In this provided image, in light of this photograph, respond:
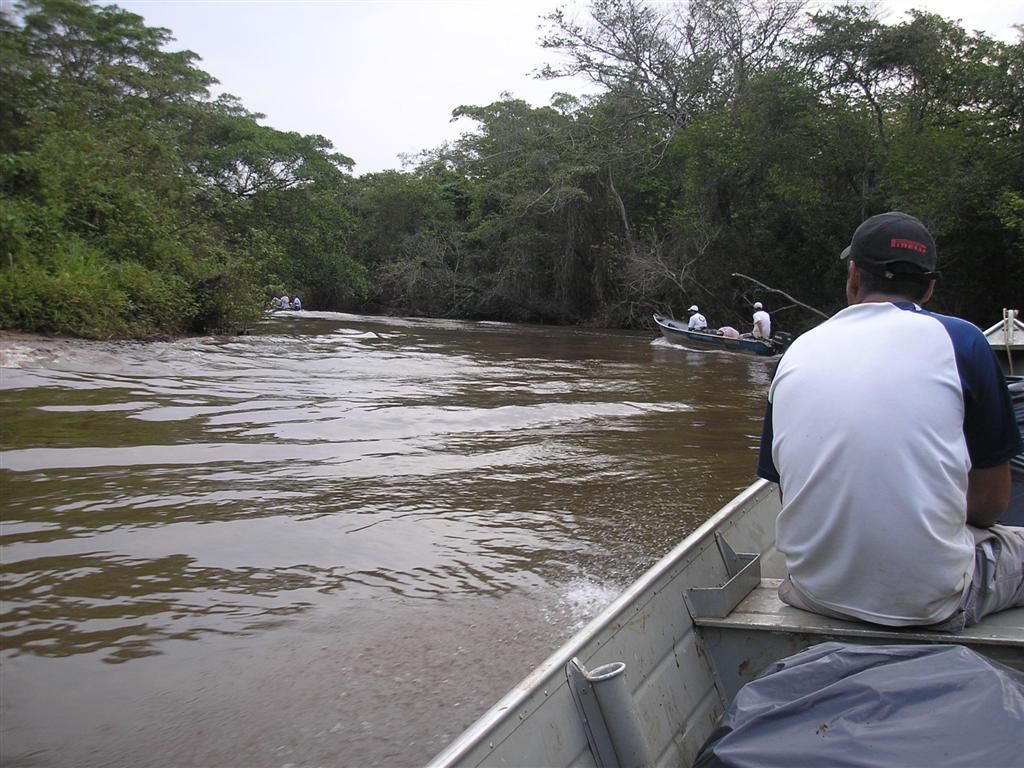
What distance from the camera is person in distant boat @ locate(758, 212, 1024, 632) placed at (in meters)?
1.96

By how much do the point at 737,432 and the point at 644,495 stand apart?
2.94 m

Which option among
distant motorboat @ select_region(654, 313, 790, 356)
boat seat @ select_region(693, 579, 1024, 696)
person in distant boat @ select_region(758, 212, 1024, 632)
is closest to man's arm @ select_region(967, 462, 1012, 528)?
person in distant boat @ select_region(758, 212, 1024, 632)

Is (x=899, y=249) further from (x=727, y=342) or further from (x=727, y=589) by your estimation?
(x=727, y=342)

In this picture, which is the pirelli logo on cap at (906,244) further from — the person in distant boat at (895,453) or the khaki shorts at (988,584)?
the khaki shorts at (988,584)

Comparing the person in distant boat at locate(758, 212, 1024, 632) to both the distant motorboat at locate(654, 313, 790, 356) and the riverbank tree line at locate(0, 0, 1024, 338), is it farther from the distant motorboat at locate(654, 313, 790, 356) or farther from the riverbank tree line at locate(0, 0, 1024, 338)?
the distant motorboat at locate(654, 313, 790, 356)

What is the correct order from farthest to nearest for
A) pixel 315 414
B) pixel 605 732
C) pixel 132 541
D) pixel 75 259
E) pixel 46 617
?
pixel 75 259, pixel 315 414, pixel 132 541, pixel 46 617, pixel 605 732

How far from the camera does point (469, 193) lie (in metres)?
37.4

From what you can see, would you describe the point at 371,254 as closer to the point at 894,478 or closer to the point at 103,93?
the point at 103,93

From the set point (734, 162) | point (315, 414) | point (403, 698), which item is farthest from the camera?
point (734, 162)

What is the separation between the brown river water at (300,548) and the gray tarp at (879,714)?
56.1 inches

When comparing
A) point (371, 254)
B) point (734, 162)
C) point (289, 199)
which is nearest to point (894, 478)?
point (734, 162)

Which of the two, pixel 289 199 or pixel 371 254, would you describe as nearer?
pixel 289 199

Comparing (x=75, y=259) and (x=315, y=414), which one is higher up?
(x=75, y=259)

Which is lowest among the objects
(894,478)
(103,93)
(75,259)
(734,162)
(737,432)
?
(737,432)
